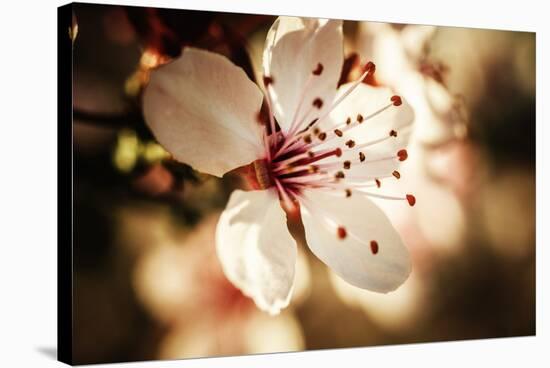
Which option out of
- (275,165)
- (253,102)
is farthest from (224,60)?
(275,165)

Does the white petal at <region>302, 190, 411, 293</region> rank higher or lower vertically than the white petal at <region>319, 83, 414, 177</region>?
lower

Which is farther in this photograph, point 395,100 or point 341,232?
point 395,100

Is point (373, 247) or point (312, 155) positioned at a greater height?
point (312, 155)

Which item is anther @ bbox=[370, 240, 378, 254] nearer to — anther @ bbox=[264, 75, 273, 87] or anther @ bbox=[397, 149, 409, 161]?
anther @ bbox=[397, 149, 409, 161]

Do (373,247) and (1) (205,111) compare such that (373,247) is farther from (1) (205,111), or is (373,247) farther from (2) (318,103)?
(1) (205,111)

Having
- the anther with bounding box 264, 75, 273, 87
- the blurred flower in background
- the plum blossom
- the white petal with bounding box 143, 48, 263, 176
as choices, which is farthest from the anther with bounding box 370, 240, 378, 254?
the anther with bounding box 264, 75, 273, 87

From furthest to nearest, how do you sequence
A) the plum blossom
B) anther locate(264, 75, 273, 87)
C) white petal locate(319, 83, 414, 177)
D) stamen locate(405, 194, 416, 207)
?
stamen locate(405, 194, 416, 207)
white petal locate(319, 83, 414, 177)
anther locate(264, 75, 273, 87)
the plum blossom

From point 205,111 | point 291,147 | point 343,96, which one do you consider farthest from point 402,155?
point 205,111

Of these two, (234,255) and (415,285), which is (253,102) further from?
(415,285)

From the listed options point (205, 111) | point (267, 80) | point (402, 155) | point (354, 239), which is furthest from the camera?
point (402, 155)
